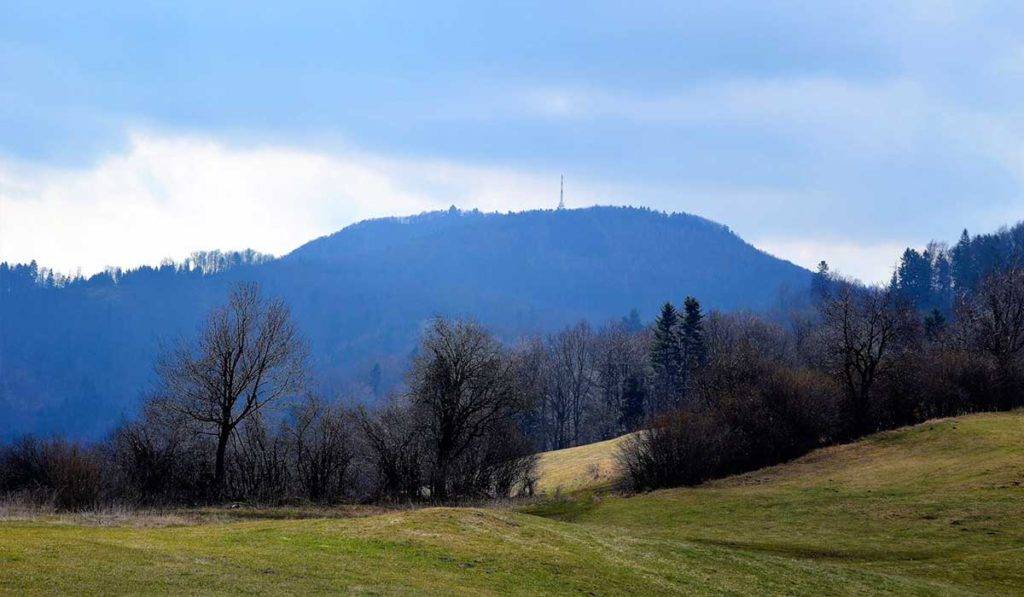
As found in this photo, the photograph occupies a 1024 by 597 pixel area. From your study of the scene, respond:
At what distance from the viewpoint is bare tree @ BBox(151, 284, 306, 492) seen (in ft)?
153

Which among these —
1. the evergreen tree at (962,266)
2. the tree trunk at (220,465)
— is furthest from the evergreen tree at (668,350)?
the evergreen tree at (962,266)

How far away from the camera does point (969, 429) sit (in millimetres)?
53094

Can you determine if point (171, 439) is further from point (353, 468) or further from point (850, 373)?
point (850, 373)

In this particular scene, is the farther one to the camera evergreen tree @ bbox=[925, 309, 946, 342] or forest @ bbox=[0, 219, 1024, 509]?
evergreen tree @ bbox=[925, 309, 946, 342]

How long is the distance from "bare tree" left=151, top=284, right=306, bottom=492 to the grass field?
11.2 meters

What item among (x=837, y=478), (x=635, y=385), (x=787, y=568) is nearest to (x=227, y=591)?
(x=787, y=568)

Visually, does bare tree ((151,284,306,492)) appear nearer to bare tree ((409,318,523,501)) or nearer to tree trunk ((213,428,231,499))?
tree trunk ((213,428,231,499))

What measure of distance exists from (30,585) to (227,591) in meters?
3.50

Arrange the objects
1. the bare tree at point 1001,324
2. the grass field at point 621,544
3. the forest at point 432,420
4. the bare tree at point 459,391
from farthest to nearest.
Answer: the bare tree at point 1001,324 < the bare tree at point 459,391 < the forest at point 432,420 < the grass field at point 621,544

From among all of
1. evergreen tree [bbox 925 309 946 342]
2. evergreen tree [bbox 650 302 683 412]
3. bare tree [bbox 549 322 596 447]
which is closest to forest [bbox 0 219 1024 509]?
evergreen tree [bbox 925 309 946 342]

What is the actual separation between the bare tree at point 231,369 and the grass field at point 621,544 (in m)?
11.2

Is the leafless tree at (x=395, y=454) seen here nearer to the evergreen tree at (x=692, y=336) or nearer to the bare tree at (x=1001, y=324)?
the bare tree at (x=1001, y=324)

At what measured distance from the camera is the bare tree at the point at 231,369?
1842 inches

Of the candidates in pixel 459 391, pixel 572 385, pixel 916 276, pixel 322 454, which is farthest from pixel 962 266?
pixel 322 454
